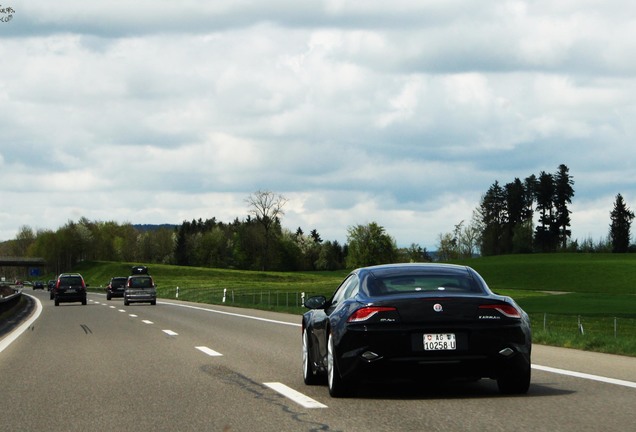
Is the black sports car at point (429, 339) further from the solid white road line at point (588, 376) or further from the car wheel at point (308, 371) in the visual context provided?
the solid white road line at point (588, 376)

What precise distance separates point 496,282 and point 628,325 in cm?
8683

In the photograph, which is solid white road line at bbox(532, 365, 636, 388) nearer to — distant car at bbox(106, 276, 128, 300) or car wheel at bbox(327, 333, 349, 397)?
car wheel at bbox(327, 333, 349, 397)

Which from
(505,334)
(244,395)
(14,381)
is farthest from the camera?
(14,381)

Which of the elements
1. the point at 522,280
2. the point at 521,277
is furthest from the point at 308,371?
the point at 521,277

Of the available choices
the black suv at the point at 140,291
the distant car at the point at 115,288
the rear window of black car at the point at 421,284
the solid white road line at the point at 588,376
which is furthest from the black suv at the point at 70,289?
the rear window of black car at the point at 421,284

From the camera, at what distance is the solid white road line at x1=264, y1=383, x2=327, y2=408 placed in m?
9.74

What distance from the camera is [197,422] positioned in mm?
8617

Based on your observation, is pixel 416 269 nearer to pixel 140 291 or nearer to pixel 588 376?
pixel 588 376

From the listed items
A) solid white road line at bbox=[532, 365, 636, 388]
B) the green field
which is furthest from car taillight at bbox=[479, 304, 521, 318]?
the green field

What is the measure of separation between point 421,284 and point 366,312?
0.98 m

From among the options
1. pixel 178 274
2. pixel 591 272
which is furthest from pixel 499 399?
pixel 178 274

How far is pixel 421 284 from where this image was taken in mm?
→ 10758

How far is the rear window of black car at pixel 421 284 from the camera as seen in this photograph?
10.5 meters

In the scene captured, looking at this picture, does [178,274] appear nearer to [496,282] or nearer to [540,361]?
[496,282]
